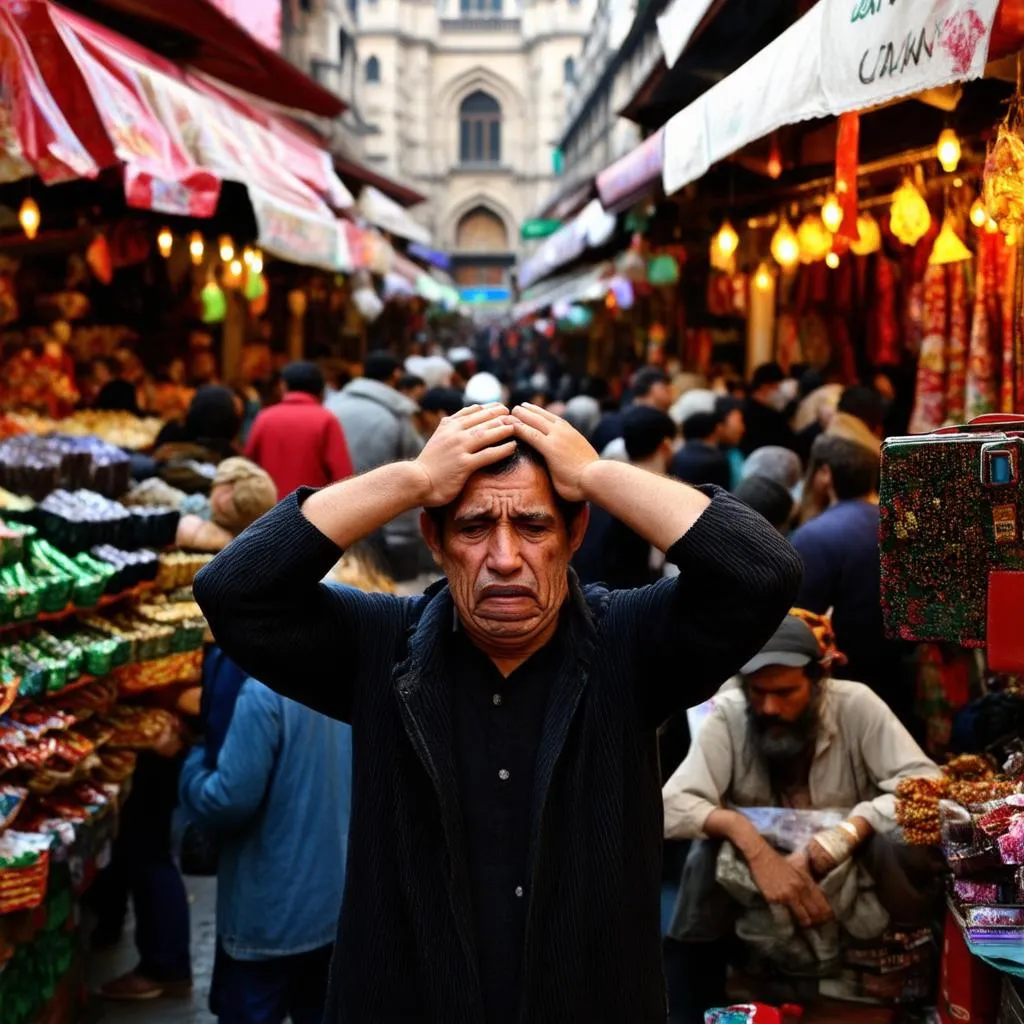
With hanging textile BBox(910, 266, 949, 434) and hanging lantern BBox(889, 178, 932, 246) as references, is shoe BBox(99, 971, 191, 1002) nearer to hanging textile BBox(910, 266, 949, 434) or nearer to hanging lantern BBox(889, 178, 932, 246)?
hanging textile BBox(910, 266, 949, 434)

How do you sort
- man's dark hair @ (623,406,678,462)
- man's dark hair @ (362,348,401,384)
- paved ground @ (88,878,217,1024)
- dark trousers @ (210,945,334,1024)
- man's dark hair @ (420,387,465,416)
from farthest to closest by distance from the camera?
1. man's dark hair @ (420,387,465,416)
2. man's dark hair @ (362,348,401,384)
3. man's dark hair @ (623,406,678,462)
4. paved ground @ (88,878,217,1024)
5. dark trousers @ (210,945,334,1024)

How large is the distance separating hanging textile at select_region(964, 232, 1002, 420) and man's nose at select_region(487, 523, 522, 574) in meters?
3.60

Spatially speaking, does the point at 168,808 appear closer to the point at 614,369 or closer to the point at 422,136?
the point at 614,369

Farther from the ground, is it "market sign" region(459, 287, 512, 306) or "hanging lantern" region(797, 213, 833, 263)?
"market sign" region(459, 287, 512, 306)

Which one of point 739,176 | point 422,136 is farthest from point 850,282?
point 422,136

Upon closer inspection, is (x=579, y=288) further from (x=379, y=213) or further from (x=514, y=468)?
(x=514, y=468)

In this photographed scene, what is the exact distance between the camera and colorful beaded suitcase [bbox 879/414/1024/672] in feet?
8.05

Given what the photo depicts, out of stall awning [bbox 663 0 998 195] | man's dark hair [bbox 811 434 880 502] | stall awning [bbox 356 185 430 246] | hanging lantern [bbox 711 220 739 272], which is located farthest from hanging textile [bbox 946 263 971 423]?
stall awning [bbox 356 185 430 246]

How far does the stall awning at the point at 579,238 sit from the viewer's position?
1062 cm

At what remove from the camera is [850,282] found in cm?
898

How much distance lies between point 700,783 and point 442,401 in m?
6.61

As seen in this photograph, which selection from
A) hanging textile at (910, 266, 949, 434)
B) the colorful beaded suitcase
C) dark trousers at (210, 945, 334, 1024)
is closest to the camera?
the colorful beaded suitcase

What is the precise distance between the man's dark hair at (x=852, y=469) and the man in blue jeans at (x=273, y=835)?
2.25m

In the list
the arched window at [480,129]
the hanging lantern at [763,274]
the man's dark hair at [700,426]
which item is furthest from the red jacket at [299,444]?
the arched window at [480,129]
